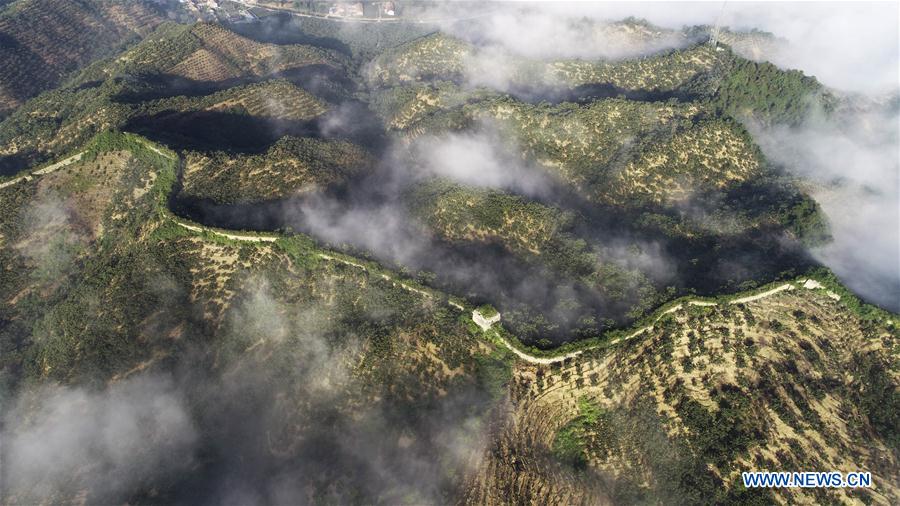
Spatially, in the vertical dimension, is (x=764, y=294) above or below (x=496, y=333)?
above

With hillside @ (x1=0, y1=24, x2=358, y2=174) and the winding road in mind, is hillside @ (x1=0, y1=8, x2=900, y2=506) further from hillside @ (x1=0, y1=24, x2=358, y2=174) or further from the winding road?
hillside @ (x1=0, y1=24, x2=358, y2=174)

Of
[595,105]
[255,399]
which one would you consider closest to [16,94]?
[255,399]

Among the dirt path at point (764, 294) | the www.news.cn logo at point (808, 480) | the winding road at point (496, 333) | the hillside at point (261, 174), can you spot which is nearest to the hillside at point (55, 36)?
the hillside at point (261, 174)

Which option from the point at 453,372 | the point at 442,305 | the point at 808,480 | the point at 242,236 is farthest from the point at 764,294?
the point at 242,236

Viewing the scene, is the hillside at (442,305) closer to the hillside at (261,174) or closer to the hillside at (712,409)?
the hillside at (712,409)

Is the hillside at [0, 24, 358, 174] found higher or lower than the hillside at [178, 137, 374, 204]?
lower

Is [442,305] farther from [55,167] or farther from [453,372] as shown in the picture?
[55,167]

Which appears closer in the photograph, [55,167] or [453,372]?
[453,372]

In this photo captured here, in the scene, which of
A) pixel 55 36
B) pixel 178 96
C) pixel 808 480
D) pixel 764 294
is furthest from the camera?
pixel 55 36

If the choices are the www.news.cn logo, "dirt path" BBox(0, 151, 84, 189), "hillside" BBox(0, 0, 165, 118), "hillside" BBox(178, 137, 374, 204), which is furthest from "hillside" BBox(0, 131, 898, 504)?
"hillside" BBox(0, 0, 165, 118)
